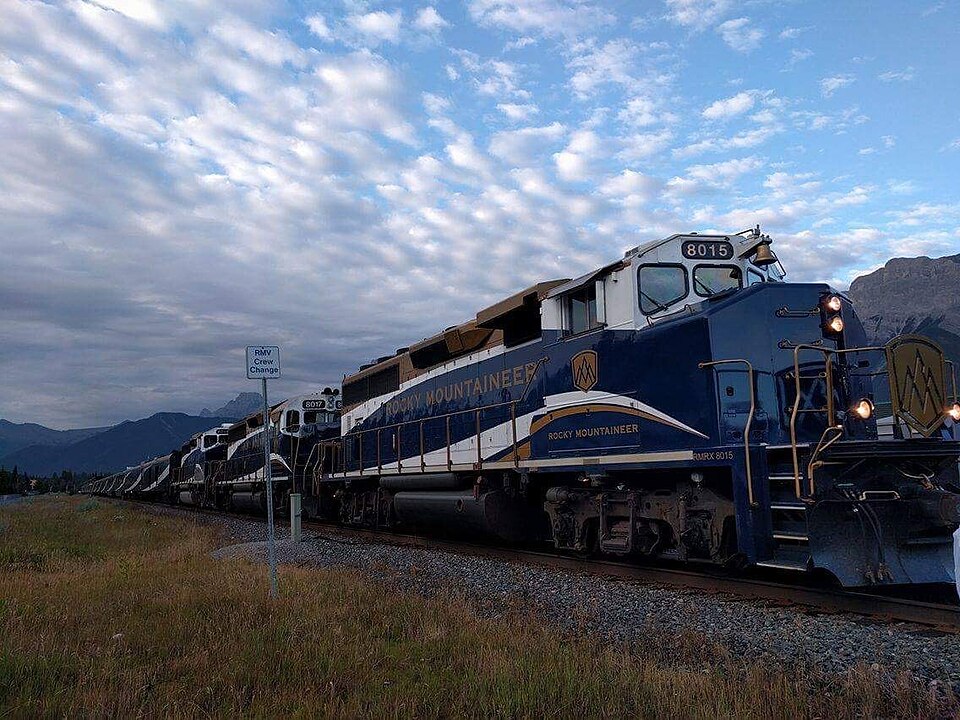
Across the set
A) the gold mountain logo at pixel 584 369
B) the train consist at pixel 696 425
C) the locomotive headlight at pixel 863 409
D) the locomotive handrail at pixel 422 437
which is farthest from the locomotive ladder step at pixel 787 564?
the locomotive handrail at pixel 422 437

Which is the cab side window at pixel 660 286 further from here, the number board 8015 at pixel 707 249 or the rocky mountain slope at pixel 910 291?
the rocky mountain slope at pixel 910 291

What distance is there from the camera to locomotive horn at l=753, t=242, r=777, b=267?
8.87 meters

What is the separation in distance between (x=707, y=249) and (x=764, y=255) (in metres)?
0.66

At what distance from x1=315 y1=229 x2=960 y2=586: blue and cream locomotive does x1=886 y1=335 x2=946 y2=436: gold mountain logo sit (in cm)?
2

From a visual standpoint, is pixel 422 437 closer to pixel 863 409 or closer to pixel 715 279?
pixel 715 279

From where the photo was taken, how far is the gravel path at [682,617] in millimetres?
5152

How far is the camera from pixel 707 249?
9102 millimetres

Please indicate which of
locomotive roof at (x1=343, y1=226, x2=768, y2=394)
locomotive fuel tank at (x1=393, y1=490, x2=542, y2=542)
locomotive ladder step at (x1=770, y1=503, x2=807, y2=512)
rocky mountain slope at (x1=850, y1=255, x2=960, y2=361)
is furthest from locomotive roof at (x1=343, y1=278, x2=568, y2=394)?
rocky mountain slope at (x1=850, y1=255, x2=960, y2=361)

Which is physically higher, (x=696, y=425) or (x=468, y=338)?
(x=468, y=338)

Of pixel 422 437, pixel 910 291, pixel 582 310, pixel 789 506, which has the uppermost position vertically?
pixel 910 291

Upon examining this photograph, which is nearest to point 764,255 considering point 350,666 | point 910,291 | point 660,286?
point 660,286

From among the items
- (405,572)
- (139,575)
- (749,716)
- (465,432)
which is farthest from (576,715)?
(465,432)

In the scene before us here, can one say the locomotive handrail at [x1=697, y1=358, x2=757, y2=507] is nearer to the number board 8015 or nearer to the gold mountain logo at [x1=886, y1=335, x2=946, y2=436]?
the gold mountain logo at [x1=886, y1=335, x2=946, y2=436]

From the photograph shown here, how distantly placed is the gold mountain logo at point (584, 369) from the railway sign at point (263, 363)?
3785 mm
